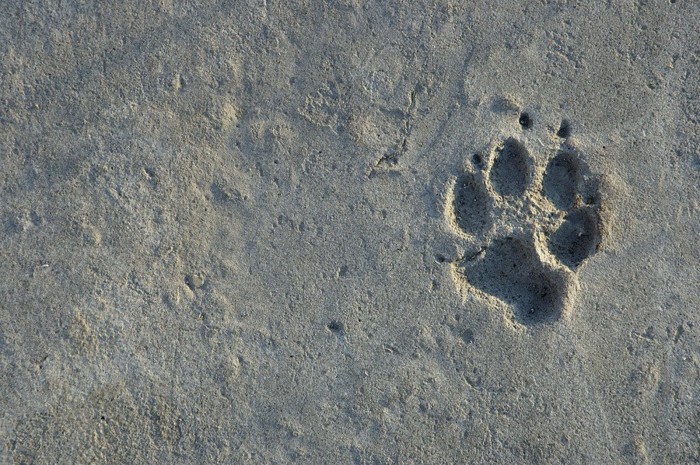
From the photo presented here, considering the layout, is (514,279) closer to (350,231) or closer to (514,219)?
(514,219)

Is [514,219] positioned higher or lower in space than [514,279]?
higher

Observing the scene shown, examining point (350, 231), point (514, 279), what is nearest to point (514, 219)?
point (514, 279)

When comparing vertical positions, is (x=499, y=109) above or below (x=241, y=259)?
above

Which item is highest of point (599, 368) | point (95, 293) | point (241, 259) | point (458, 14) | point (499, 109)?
point (458, 14)

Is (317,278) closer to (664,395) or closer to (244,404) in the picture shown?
(244,404)

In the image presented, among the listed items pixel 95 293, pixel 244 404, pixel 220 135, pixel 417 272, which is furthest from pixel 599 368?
pixel 95 293
